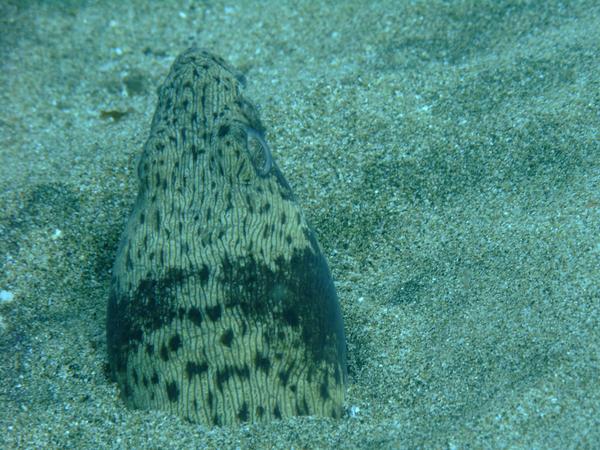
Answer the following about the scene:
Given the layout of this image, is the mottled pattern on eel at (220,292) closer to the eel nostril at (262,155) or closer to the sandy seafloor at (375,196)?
the eel nostril at (262,155)

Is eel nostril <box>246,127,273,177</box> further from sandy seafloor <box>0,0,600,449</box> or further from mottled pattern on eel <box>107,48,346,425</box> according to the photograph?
sandy seafloor <box>0,0,600,449</box>

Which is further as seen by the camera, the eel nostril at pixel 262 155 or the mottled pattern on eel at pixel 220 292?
the eel nostril at pixel 262 155

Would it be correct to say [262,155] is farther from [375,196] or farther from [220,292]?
A: [375,196]

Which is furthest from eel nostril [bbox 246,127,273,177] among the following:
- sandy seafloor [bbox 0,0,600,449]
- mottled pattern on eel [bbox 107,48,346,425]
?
sandy seafloor [bbox 0,0,600,449]

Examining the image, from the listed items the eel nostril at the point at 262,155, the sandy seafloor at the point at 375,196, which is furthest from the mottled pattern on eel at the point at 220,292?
the sandy seafloor at the point at 375,196

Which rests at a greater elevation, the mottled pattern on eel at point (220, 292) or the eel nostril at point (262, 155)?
the eel nostril at point (262, 155)
